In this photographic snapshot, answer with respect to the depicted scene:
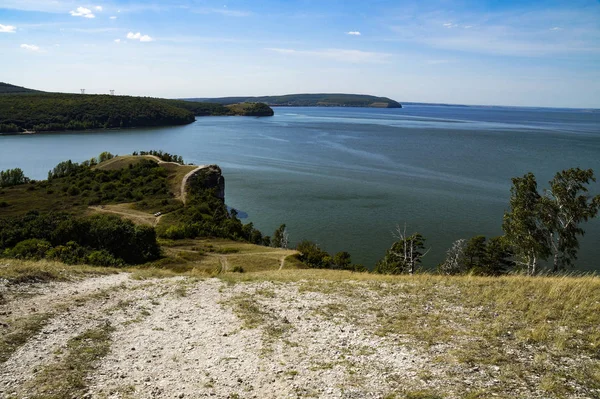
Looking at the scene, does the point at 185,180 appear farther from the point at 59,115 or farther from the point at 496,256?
the point at 59,115

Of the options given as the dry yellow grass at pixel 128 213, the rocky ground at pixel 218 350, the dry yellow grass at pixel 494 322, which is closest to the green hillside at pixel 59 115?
the dry yellow grass at pixel 128 213

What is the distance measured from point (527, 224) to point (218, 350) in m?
24.9

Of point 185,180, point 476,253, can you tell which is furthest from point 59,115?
point 476,253

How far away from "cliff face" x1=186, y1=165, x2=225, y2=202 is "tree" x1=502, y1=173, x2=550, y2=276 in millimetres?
47984

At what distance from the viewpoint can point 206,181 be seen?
223ft

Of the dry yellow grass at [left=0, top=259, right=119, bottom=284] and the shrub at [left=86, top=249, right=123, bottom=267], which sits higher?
the dry yellow grass at [left=0, top=259, right=119, bottom=284]

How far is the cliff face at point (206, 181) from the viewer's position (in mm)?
67625

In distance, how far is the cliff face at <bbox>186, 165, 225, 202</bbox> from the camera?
67625 mm

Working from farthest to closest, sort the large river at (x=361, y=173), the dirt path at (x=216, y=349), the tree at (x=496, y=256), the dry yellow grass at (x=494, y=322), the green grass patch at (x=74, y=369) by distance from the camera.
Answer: the large river at (x=361, y=173) < the tree at (x=496, y=256) < the dry yellow grass at (x=494, y=322) < the dirt path at (x=216, y=349) < the green grass patch at (x=74, y=369)

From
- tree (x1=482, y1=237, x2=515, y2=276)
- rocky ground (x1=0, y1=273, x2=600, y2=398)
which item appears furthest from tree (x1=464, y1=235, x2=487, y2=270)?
rocky ground (x1=0, y1=273, x2=600, y2=398)

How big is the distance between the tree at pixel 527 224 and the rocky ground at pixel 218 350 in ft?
56.4

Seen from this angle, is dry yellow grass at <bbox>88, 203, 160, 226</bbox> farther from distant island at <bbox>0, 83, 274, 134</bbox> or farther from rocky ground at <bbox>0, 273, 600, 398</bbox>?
distant island at <bbox>0, 83, 274, 134</bbox>

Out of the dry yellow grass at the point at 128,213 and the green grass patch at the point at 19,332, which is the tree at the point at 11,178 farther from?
the green grass patch at the point at 19,332

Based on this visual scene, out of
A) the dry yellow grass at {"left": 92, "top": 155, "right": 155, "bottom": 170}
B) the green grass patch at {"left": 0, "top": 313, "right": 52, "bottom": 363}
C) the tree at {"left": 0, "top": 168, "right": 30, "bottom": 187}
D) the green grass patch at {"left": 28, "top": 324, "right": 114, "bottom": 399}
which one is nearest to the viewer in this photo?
the green grass patch at {"left": 28, "top": 324, "right": 114, "bottom": 399}
